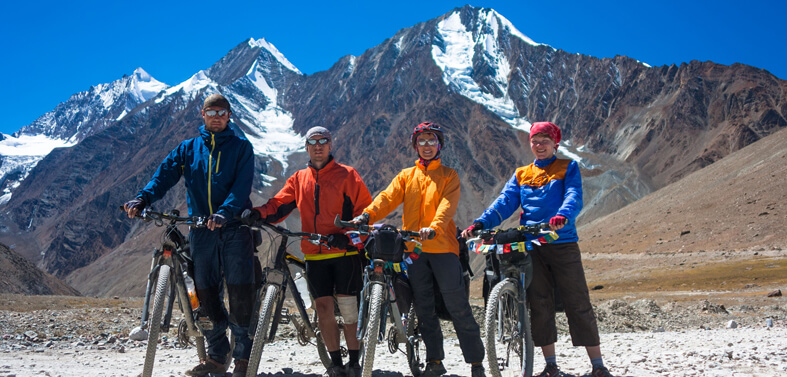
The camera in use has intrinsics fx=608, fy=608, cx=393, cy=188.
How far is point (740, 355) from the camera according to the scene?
6.42 m

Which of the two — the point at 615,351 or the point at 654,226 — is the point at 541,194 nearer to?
the point at 615,351

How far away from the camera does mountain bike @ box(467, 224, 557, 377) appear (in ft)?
17.9

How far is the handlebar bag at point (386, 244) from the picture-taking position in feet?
17.4

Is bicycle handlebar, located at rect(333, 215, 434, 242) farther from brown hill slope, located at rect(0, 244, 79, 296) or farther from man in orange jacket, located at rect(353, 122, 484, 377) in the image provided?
brown hill slope, located at rect(0, 244, 79, 296)

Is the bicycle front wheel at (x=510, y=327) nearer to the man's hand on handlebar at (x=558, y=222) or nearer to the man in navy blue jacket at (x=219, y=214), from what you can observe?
the man's hand on handlebar at (x=558, y=222)

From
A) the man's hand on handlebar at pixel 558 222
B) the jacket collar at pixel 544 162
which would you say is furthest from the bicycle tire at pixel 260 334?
the jacket collar at pixel 544 162

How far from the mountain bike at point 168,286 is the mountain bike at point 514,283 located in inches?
106

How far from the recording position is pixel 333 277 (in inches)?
237

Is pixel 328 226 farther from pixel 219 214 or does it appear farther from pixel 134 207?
pixel 134 207

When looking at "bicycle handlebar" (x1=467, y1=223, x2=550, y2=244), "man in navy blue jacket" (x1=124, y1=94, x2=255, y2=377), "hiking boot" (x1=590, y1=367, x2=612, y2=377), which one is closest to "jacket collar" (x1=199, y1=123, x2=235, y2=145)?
"man in navy blue jacket" (x1=124, y1=94, x2=255, y2=377)

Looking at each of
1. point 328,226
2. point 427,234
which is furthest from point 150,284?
point 427,234

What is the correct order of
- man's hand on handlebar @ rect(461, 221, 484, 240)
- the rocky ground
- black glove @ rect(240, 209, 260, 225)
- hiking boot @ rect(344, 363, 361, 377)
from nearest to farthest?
black glove @ rect(240, 209, 260, 225) → man's hand on handlebar @ rect(461, 221, 484, 240) → hiking boot @ rect(344, 363, 361, 377) → the rocky ground

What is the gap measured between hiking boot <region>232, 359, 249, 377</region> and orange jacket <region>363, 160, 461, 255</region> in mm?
1764

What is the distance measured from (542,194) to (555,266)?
2.36ft
